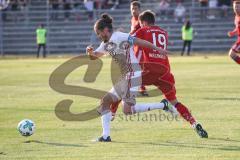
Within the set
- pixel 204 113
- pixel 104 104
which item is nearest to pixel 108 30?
pixel 104 104

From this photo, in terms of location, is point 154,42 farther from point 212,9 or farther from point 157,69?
point 212,9

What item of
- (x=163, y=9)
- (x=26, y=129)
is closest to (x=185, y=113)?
(x=26, y=129)

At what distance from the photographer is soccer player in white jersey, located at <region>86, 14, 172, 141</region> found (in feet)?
36.7

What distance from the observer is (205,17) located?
46.3m

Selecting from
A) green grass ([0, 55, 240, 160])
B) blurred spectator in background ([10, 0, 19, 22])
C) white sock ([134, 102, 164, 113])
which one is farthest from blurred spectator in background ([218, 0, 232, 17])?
white sock ([134, 102, 164, 113])

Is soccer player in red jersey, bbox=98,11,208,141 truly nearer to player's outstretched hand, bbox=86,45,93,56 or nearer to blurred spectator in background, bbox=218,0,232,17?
player's outstretched hand, bbox=86,45,93,56

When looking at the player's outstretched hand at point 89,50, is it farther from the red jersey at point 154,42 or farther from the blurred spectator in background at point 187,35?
the blurred spectator in background at point 187,35

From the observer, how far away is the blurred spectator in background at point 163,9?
4519 centimetres

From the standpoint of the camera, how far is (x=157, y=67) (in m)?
12.4

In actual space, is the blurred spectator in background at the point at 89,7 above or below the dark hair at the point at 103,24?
below

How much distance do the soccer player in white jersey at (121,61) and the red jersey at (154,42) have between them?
49 cm

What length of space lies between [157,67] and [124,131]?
4.75ft

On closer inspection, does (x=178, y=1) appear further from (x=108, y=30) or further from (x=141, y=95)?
(x=108, y=30)

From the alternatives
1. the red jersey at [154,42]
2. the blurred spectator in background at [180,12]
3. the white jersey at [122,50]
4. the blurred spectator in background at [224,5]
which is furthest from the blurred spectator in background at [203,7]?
the white jersey at [122,50]
